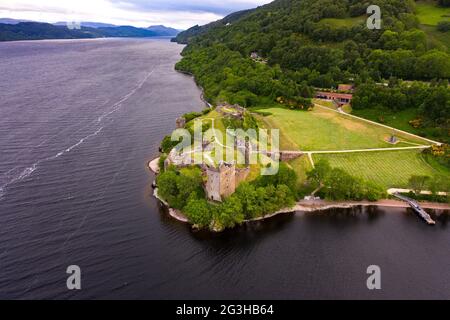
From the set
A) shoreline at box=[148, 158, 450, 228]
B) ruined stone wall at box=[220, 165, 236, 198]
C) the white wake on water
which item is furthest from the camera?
the white wake on water

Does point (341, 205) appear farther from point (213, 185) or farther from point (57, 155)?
point (57, 155)

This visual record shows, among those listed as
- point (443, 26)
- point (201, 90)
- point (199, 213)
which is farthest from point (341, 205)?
point (443, 26)

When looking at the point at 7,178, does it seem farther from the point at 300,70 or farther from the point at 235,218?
the point at 300,70

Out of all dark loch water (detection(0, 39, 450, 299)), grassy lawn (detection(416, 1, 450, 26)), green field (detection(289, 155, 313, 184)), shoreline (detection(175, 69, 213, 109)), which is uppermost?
grassy lawn (detection(416, 1, 450, 26))

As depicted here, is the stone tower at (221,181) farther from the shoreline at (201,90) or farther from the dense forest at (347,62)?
the dense forest at (347,62)

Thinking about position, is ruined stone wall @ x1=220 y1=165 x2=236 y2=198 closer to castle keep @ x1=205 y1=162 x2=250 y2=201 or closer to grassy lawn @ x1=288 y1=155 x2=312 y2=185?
castle keep @ x1=205 y1=162 x2=250 y2=201

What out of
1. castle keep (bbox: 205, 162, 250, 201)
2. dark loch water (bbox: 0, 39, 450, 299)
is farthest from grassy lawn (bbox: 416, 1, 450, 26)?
castle keep (bbox: 205, 162, 250, 201)
